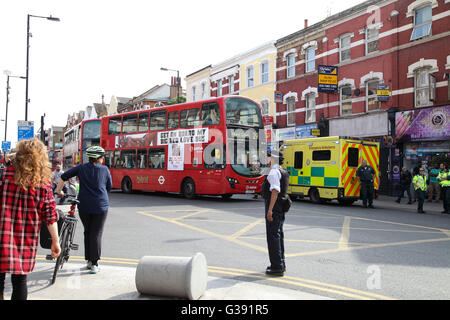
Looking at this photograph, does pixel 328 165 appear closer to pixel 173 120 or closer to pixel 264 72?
pixel 173 120

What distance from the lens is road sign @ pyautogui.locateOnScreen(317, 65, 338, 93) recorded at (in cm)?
2292

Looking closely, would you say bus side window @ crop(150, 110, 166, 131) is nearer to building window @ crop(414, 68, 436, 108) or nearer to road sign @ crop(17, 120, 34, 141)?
road sign @ crop(17, 120, 34, 141)

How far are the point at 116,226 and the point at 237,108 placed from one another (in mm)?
8107

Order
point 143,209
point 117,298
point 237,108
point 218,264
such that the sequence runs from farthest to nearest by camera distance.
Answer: point 237,108, point 143,209, point 218,264, point 117,298

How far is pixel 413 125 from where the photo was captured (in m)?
20.1

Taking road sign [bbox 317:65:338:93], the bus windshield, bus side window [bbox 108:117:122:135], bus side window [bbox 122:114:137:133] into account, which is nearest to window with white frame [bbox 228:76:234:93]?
road sign [bbox 317:65:338:93]

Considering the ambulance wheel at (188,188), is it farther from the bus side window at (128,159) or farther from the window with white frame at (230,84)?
the window with white frame at (230,84)

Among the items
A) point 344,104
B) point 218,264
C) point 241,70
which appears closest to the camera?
point 218,264

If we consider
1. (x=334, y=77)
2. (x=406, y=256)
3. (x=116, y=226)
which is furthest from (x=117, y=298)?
(x=334, y=77)

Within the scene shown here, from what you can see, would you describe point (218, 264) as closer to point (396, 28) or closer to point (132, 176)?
point (132, 176)

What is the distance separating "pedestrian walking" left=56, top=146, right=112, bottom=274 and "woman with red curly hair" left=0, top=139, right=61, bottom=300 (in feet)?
6.45

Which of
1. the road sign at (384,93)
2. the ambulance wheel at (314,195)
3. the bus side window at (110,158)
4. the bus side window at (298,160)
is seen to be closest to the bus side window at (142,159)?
the bus side window at (110,158)

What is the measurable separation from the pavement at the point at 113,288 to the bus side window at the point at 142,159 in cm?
1434
